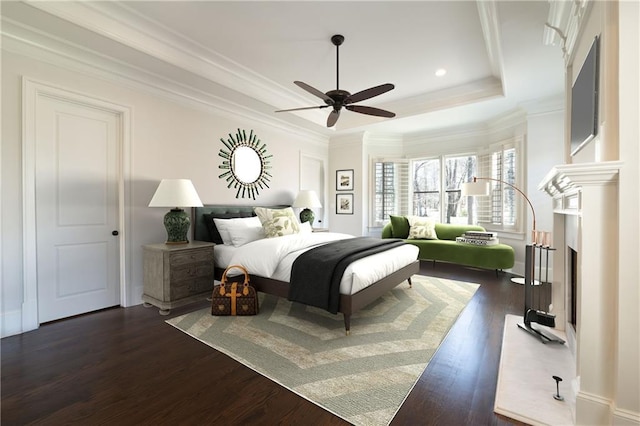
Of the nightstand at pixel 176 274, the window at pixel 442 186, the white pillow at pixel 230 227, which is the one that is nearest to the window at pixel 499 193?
the window at pixel 442 186

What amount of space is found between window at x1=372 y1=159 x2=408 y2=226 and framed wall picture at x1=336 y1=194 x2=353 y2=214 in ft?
1.79

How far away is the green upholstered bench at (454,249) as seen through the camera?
4.59 meters

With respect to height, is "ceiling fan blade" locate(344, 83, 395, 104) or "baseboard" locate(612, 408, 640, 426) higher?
"ceiling fan blade" locate(344, 83, 395, 104)

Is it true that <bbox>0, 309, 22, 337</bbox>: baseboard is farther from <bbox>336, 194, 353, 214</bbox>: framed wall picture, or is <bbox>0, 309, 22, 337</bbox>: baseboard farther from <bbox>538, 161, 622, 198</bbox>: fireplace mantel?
<bbox>336, 194, 353, 214</bbox>: framed wall picture

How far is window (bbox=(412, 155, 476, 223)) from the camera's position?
233 inches

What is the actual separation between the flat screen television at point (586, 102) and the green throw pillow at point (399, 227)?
3655 mm

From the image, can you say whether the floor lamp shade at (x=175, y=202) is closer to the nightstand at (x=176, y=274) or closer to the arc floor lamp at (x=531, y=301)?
the nightstand at (x=176, y=274)

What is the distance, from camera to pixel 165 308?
9.98 ft

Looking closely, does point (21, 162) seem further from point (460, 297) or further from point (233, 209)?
point (460, 297)

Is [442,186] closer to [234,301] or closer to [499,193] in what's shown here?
[499,193]

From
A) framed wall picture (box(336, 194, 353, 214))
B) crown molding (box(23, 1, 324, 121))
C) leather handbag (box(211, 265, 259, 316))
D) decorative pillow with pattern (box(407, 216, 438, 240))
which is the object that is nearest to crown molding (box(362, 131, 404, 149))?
framed wall picture (box(336, 194, 353, 214))

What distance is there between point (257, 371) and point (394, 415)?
952 millimetres

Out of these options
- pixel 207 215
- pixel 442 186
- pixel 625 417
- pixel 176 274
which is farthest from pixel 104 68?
pixel 442 186

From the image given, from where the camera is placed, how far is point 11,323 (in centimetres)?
254
